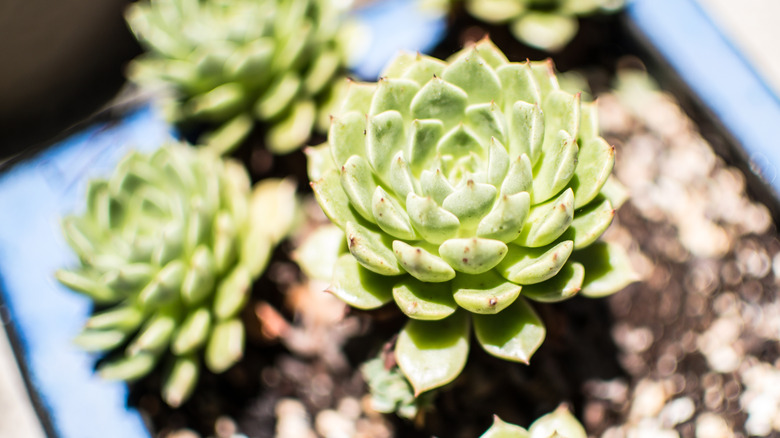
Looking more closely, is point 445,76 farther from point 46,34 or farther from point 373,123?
point 46,34

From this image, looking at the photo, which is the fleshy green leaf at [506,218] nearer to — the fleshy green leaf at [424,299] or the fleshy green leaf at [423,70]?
the fleshy green leaf at [424,299]

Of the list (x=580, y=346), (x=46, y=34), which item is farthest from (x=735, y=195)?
(x=46, y=34)

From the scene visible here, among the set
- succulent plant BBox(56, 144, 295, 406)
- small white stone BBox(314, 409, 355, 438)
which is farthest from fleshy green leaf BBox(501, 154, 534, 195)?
small white stone BBox(314, 409, 355, 438)

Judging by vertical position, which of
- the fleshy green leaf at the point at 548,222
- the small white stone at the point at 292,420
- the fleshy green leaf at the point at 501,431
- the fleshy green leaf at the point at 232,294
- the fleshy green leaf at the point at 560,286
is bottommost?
the small white stone at the point at 292,420

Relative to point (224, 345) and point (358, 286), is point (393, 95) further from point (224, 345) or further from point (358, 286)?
point (224, 345)

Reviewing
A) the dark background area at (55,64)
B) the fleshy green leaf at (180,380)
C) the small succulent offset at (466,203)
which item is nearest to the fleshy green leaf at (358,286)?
the small succulent offset at (466,203)

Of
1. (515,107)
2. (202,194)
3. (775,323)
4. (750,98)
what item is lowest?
(775,323)
